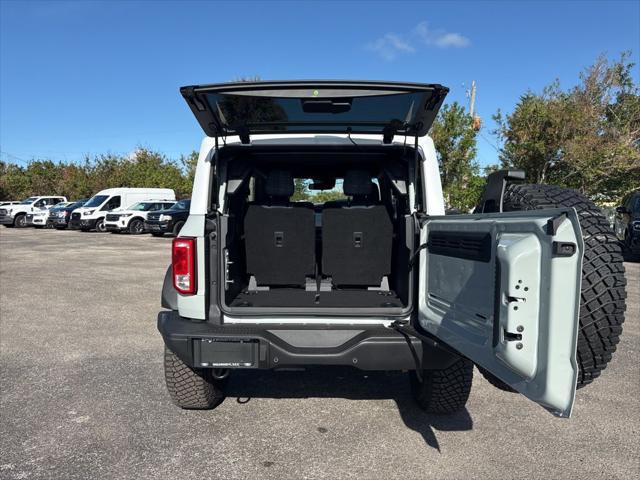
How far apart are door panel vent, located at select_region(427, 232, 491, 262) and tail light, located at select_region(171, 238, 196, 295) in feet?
4.74

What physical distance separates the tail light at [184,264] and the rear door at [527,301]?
1.60 m

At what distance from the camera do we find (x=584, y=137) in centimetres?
1706

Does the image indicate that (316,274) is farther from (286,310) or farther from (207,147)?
(207,147)

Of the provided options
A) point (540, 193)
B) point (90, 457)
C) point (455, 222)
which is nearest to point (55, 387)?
point (90, 457)

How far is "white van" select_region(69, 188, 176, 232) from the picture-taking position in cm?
2312

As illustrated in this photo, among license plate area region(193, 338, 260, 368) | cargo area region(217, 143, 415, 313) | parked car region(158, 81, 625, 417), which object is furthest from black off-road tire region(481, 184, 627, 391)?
license plate area region(193, 338, 260, 368)

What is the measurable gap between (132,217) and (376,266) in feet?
66.7

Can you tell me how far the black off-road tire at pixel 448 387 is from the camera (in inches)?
122

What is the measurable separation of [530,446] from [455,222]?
5.01 ft

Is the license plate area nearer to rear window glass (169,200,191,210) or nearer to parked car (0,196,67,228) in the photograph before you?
rear window glass (169,200,191,210)

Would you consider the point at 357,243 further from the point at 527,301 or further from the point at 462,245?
the point at 527,301

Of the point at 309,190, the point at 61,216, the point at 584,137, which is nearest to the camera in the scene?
the point at 309,190

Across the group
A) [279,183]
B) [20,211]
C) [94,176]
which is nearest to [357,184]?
[279,183]

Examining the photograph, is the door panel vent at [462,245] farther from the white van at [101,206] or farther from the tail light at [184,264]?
the white van at [101,206]
